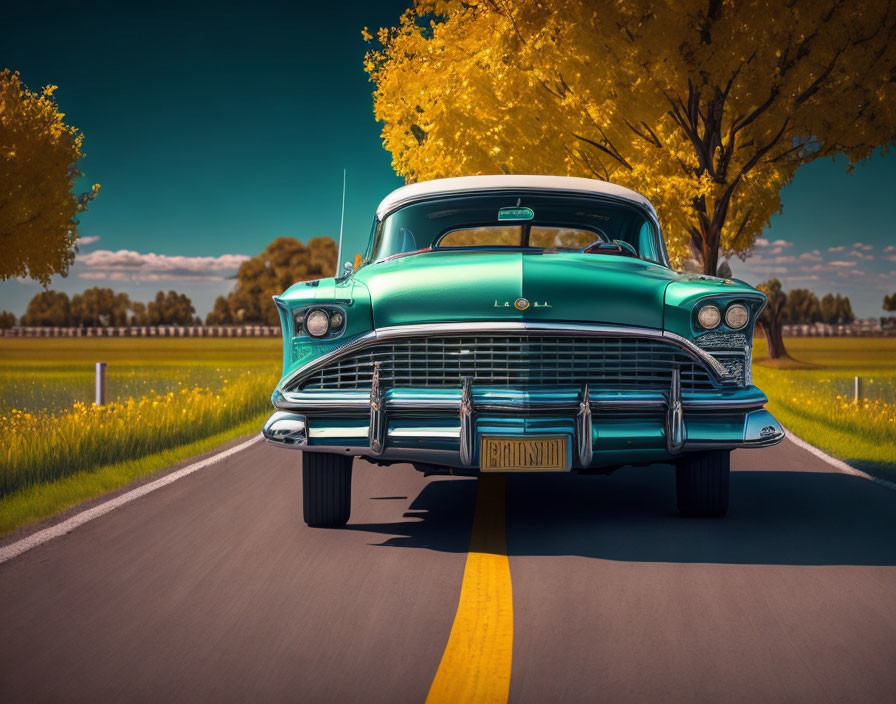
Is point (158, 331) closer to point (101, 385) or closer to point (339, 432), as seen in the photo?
point (101, 385)

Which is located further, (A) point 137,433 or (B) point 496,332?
(A) point 137,433

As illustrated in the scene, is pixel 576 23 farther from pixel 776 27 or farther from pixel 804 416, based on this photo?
pixel 804 416

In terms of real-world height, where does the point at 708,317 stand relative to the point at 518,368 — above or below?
above

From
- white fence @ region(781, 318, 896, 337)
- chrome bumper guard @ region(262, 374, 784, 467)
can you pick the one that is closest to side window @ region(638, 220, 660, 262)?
chrome bumper guard @ region(262, 374, 784, 467)

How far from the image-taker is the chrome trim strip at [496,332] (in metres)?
5.19

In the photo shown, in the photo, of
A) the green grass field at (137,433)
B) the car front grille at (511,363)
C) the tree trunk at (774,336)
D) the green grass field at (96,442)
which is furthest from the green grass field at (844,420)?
the tree trunk at (774,336)

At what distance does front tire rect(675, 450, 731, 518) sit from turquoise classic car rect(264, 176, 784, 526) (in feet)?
0.94

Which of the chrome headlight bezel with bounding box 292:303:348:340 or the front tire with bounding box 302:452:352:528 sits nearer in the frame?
the chrome headlight bezel with bounding box 292:303:348:340

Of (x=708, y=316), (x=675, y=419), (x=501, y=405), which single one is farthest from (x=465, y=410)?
(x=708, y=316)

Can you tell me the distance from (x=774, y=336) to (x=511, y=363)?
29.1 m

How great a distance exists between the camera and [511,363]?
524 cm

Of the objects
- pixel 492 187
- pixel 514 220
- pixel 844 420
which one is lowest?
pixel 844 420

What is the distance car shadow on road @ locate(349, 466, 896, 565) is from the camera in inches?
205

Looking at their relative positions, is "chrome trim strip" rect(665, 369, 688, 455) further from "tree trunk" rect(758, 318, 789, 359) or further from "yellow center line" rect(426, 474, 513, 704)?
"tree trunk" rect(758, 318, 789, 359)
